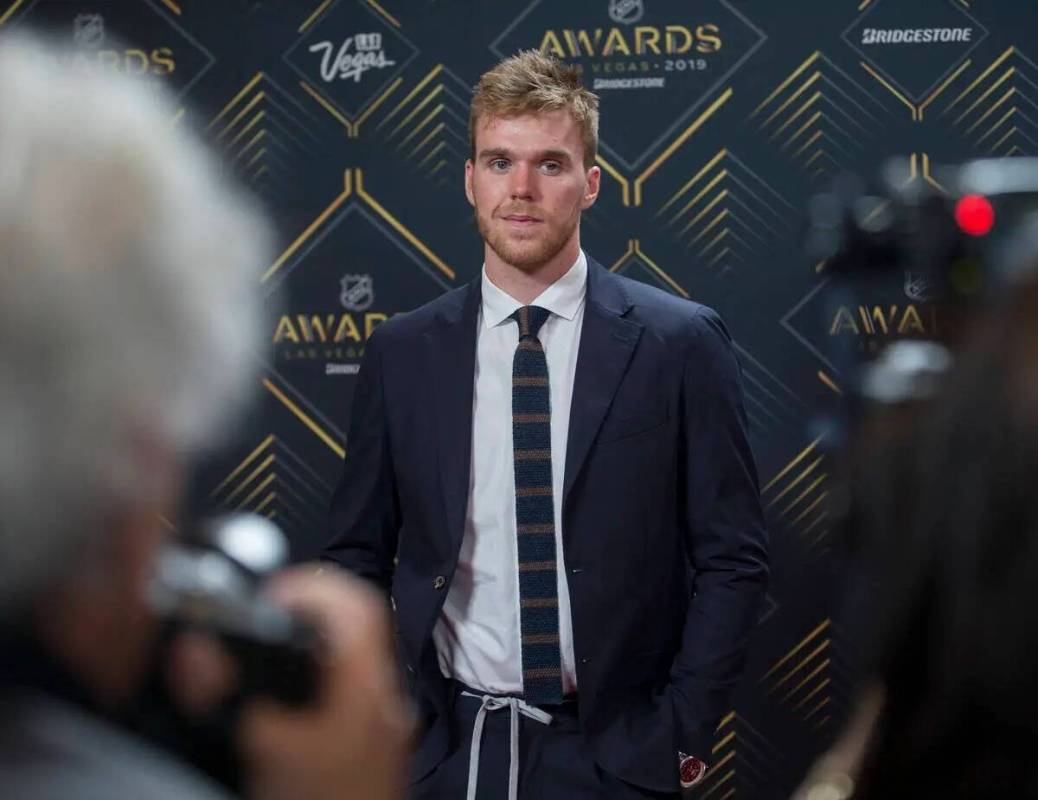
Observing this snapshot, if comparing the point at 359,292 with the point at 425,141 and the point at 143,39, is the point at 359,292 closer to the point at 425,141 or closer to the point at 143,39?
the point at 425,141

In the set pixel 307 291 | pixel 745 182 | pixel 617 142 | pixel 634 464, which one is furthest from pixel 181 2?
pixel 634 464

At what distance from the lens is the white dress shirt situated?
223 centimetres

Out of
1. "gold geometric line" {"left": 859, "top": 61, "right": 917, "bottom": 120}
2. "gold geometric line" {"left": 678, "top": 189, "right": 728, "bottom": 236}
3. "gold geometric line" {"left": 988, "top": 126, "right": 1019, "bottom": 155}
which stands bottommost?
"gold geometric line" {"left": 678, "top": 189, "right": 728, "bottom": 236}

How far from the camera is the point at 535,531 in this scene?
2.24 meters

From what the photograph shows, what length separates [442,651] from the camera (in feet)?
7.52

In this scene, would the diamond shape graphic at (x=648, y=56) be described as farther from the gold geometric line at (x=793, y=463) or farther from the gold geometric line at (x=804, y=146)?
the gold geometric line at (x=793, y=463)

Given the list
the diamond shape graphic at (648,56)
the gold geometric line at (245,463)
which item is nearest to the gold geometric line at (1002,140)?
the diamond shape graphic at (648,56)

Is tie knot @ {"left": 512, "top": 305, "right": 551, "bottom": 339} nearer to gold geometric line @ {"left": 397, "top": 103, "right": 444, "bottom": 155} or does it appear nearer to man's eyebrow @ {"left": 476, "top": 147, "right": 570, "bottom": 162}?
man's eyebrow @ {"left": 476, "top": 147, "right": 570, "bottom": 162}

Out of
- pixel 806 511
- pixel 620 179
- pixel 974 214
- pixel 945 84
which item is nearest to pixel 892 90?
pixel 945 84

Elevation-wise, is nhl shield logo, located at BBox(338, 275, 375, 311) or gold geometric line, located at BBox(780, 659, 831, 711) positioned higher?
gold geometric line, located at BBox(780, 659, 831, 711)

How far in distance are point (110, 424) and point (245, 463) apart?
2.95 m

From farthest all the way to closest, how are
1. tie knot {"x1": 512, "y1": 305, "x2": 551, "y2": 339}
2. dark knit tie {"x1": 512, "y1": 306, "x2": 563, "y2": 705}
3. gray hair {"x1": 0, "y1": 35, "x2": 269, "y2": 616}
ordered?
tie knot {"x1": 512, "y1": 305, "x2": 551, "y2": 339}
dark knit tie {"x1": 512, "y1": 306, "x2": 563, "y2": 705}
gray hair {"x1": 0, "y1": 35, "x2": 269, "y2": 616}

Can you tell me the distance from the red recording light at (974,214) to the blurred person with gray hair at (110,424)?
67 cm

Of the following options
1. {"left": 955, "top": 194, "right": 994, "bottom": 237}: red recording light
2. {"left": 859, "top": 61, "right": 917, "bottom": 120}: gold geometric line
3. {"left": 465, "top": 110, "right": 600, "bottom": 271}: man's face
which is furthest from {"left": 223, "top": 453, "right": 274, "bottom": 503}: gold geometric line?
{"left": 955, "top": 194, "right": 994, "bottom": 237}: red recording light
